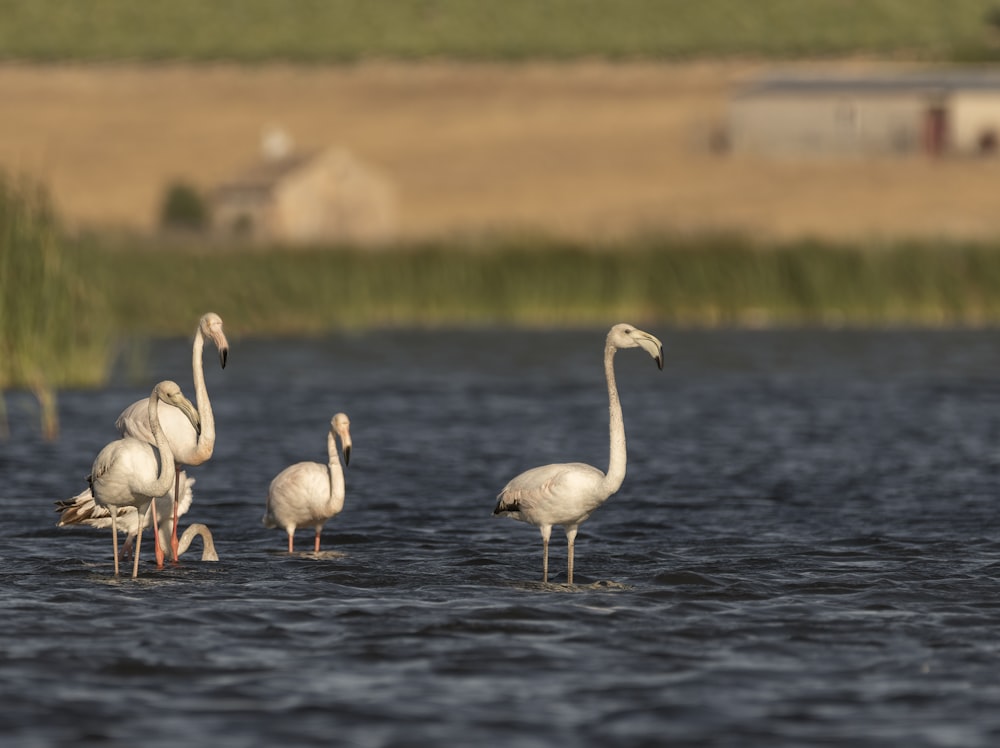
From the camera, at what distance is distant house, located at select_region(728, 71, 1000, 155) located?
7725 centimetres

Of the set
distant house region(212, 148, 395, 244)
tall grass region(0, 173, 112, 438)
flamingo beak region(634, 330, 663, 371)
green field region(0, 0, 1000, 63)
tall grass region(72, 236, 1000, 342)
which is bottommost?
flamingo beak region(634, 330, 663, 371)

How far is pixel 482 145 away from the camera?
87.0 metres

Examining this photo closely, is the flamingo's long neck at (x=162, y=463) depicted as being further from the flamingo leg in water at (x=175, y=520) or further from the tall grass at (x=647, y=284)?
the tall grass at (x=647, y=284)

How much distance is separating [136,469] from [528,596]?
2.44 metres

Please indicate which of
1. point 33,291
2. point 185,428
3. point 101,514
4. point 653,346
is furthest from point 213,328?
point 33,291

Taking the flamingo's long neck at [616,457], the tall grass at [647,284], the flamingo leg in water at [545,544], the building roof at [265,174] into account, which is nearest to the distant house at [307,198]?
the building roof at [265,174]

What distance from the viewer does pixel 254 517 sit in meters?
15.9

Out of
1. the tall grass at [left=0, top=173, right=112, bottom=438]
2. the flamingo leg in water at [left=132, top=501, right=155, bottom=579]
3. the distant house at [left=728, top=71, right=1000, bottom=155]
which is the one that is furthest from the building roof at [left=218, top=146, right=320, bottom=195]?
the flamingo leg in water at [left=132, top=501, right=155, bottom=579]

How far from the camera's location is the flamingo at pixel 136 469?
1225 centimetres

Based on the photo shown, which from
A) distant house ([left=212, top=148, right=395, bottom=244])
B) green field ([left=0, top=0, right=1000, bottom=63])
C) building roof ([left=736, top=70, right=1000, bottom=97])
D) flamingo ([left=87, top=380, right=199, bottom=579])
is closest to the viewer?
flamingo ([left=87, top=380, right=199, bottom=579])

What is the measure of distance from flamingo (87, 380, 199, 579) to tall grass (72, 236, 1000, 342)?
20.5 m

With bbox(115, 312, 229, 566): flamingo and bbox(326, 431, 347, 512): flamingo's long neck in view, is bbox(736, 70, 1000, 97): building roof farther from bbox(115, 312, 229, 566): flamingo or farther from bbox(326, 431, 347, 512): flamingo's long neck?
bbox(115, 312, 229, 566): flamingo

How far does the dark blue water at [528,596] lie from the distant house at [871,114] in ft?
181

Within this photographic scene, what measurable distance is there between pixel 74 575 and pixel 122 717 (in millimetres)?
3910
